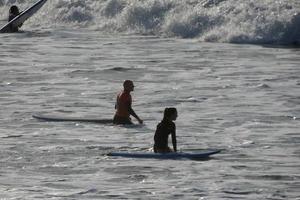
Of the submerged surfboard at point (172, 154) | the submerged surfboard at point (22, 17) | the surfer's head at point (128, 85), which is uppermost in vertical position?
the submerged surfboard at point (22, 17)

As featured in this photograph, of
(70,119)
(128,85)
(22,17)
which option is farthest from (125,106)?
(22,17)

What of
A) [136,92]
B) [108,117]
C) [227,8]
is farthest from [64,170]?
[227,8]

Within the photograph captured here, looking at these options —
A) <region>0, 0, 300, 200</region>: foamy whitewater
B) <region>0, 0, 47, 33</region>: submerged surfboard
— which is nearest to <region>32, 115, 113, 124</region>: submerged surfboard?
<region>0, 0, 300, 200</region>: foamy whitewater

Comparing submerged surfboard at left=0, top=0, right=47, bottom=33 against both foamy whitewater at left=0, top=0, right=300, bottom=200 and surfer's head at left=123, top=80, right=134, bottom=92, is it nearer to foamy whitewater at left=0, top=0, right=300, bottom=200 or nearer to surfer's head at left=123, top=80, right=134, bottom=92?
foamy whitewater at left=0, top=0, right=300, bottom=200

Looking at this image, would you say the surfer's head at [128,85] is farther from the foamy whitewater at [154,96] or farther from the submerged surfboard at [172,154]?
the submerged surfboard at [172,154]

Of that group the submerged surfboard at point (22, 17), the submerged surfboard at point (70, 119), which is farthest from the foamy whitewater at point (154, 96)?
the submerged surfboard at point (22, 17)

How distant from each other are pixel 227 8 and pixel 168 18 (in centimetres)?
232

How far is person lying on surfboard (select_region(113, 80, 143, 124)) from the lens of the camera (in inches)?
753

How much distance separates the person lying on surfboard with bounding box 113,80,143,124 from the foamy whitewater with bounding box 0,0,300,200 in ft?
0.69

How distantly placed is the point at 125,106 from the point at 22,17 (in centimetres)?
2092

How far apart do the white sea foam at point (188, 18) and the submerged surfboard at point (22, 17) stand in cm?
52

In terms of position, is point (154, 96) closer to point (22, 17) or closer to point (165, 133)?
point (165, 133)

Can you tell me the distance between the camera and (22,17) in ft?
129

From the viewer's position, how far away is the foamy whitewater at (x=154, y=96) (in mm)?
14789
